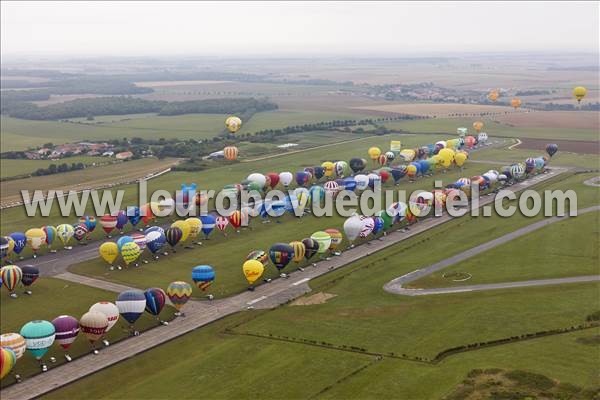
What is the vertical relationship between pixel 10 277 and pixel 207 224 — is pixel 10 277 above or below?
below

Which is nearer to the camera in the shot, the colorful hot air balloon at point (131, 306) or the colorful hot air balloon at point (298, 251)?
the colorful hot air balloon at point (131, 306)

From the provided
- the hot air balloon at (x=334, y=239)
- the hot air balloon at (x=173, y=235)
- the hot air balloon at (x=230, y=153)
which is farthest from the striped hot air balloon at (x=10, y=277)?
the hot air balloon at (x=230, y=153)

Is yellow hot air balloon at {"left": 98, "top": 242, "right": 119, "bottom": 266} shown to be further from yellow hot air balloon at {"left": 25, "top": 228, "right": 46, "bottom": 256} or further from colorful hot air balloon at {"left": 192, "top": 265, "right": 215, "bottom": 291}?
colorful hot air balloon at {"left": 192, "top": 265, "right": 215, "bottom": 291}

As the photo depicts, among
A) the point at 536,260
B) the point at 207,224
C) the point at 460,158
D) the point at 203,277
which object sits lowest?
the point at 536,260

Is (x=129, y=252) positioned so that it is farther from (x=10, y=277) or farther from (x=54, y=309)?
(x=54, y=309)

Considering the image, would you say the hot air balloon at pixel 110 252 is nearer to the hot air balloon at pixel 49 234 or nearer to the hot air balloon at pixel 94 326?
the hot air balloon at pixel 49 234

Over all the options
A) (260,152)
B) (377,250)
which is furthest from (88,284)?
(260,152)

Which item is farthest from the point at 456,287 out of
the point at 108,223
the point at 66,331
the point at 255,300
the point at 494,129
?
the point at 494,129
